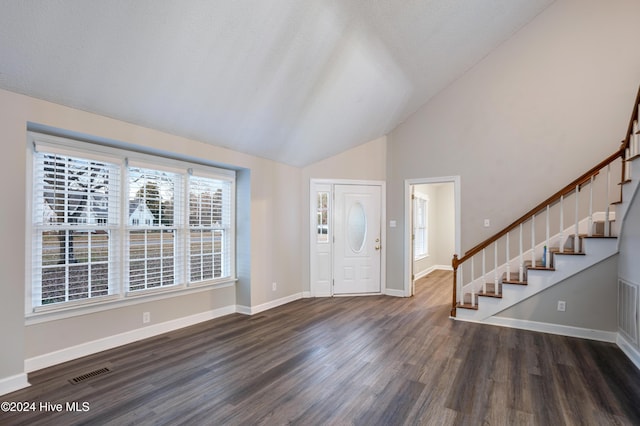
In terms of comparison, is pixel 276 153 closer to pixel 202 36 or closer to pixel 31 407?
pixel 202 36

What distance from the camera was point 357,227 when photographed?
6094mm

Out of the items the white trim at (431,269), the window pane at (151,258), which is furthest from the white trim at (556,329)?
the window pane at (151,258)

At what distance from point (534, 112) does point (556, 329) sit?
307cm

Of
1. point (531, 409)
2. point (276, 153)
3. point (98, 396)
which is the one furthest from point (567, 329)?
point (98, 396)

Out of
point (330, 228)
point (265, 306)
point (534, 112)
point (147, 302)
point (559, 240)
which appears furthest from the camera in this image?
point (330, 228)

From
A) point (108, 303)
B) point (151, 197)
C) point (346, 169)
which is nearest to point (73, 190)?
point (151, 197)

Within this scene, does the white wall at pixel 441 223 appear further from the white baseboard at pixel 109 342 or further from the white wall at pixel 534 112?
the white baseboard at pixel 109 342

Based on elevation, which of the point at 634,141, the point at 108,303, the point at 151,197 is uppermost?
the point at 634,141

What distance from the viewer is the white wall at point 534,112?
4375 millimetres

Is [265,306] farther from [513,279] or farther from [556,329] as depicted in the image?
[556,329]

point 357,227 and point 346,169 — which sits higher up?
point 346,169

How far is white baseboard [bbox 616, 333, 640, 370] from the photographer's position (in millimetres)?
3019

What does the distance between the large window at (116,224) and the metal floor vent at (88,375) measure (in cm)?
71

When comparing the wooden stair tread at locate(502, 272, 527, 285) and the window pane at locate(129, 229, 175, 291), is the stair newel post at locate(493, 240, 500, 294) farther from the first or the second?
the window pane at locate(129, 229, 175, 291)
